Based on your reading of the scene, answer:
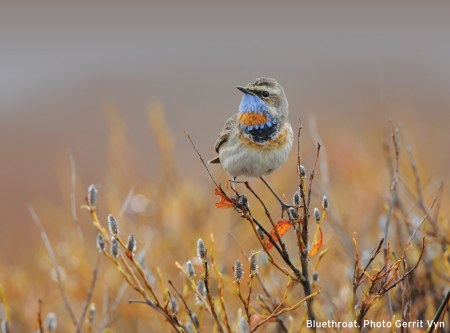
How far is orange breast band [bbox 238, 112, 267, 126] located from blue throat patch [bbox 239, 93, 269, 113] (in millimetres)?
21

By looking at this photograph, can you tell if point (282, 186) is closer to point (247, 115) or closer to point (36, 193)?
point (247, 115)

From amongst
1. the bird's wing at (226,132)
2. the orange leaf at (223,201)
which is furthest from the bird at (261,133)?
the orange leaf at (223,201)

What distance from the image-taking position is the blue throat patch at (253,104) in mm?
2902

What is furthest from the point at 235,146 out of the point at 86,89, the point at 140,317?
the point at 86,89

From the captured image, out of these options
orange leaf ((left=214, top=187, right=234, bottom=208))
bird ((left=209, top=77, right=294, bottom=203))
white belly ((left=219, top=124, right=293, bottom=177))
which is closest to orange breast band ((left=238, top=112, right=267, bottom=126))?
bird ((left=209, top=77, right=294, bottom=203))

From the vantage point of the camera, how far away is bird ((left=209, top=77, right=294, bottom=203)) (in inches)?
114

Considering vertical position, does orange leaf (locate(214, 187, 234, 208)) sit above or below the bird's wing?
below

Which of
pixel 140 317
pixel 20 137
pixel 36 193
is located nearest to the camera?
pixel 140 317

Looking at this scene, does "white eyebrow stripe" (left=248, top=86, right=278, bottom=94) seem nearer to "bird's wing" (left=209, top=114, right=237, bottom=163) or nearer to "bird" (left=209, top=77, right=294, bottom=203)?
"bird" (left=209, top=77, right=294, bottom=203)

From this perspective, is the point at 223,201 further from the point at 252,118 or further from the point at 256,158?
the point at 252,118

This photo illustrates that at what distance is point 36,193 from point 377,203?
735 centimetres

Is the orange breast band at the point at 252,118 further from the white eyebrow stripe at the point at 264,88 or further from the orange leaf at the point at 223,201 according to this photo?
the orange leaf at the point at 223,201

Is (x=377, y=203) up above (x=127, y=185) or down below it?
below

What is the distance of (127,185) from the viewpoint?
236 inches
